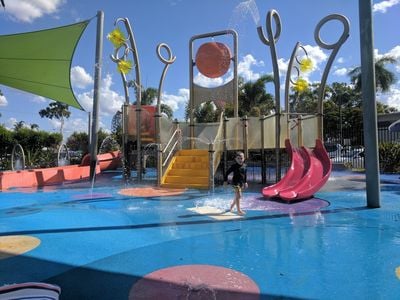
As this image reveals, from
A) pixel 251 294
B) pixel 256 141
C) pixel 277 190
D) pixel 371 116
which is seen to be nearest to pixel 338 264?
pixel 251 294

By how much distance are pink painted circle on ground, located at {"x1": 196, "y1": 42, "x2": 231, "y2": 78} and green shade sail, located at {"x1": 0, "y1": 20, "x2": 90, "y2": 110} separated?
6088 mm

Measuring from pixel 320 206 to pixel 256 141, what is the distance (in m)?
4.46

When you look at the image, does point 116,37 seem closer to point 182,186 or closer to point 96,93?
point 96,93

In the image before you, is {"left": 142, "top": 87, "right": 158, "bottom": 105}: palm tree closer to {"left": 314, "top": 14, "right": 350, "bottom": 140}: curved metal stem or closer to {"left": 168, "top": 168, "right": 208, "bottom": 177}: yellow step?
{"left": 168, "top": 168, "right": 208, "bottom": 177}: yellow step

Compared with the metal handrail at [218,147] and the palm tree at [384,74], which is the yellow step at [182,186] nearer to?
the metal handrail at [218,147]

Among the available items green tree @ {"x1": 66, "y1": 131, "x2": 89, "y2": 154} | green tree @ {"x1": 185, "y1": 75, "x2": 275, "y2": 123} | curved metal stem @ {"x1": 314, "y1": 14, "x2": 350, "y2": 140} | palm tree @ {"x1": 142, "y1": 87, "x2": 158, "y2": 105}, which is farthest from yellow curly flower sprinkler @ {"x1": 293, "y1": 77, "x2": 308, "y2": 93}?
green tree @ {"x1": 66, "y1": 131, "x2": 89, "y2": 154}

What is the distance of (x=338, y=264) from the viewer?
4559 mm

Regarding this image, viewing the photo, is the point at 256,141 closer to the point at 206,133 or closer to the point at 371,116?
the point at 206,133

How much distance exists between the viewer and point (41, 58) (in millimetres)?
10758

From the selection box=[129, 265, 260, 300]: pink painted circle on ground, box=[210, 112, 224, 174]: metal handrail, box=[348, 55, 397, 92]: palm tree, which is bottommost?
box=[129, 265, 260, 300]: pink painted circle on ground

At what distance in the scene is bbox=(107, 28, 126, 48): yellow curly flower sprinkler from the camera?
51.6 feet

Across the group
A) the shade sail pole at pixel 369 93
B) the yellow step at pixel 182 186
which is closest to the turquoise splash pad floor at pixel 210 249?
the shade sail pole at pixel 369 93

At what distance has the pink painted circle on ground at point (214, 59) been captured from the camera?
15711 mm

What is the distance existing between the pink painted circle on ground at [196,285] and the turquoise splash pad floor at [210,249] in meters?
0.01
